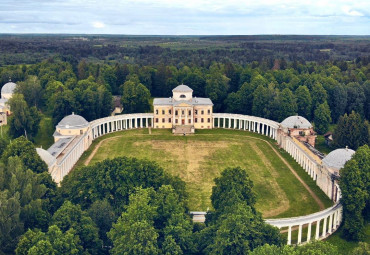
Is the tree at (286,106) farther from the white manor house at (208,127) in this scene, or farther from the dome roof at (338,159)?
the dome roof at (338,159)

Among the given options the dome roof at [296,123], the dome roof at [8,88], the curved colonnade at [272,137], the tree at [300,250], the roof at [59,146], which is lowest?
the curved colonnade at [272,137]

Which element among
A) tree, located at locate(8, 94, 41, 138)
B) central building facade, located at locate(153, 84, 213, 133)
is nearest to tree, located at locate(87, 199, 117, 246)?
tree, located at locate(8, 94, 41, 138)

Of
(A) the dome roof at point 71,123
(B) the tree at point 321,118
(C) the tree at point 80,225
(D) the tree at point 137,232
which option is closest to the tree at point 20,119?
(A) the dome roof at point 71,123

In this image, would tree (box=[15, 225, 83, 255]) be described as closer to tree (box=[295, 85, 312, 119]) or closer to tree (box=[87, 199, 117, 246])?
tree (box=[87, 199, 117, 246])

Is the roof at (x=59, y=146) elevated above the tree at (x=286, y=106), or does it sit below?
below

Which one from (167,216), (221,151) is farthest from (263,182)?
(167,216)

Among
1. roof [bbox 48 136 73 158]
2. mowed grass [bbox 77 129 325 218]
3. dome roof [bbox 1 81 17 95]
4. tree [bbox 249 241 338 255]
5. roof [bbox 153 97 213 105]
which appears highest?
dome roof [bbox 1 81 17 95]
